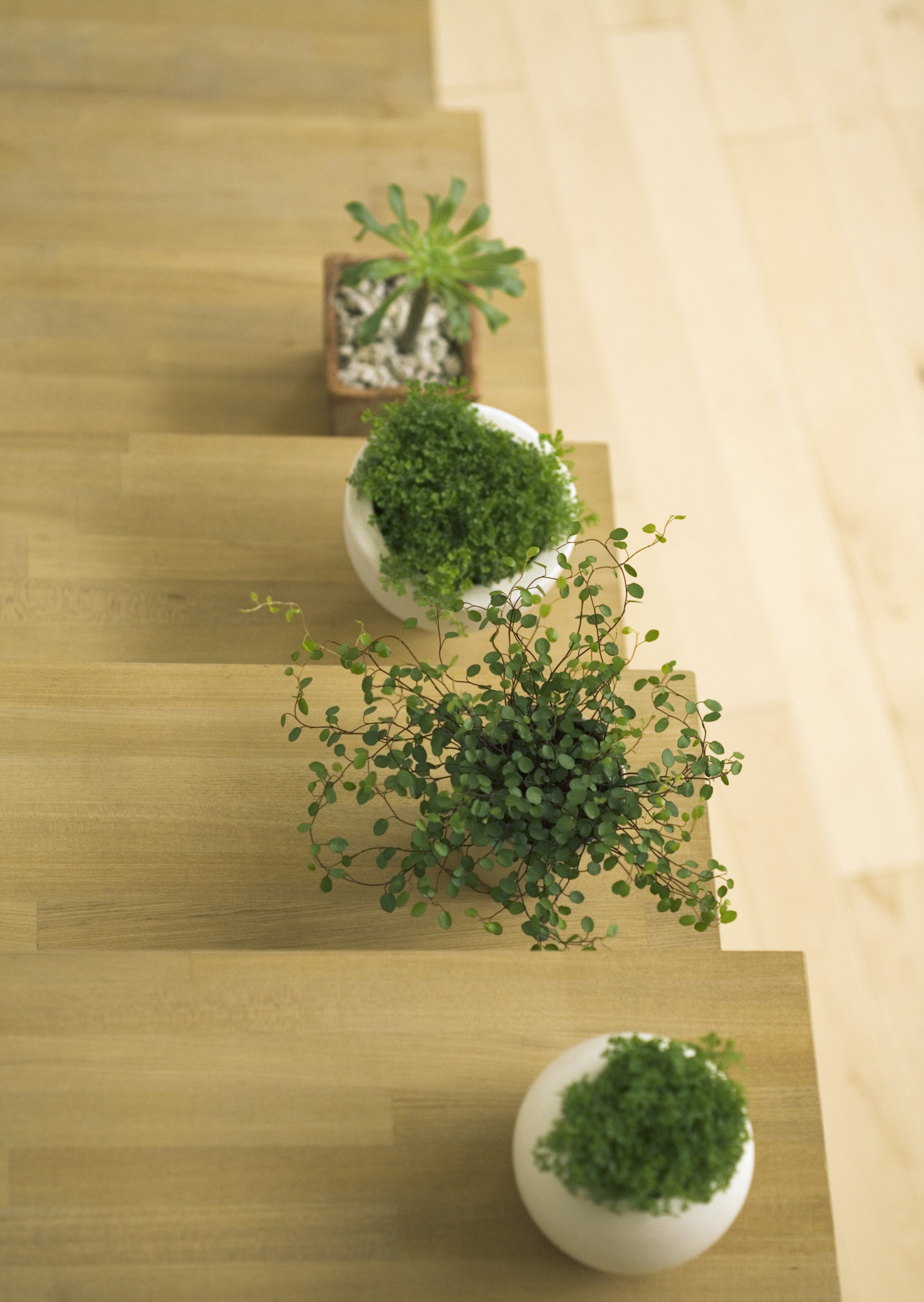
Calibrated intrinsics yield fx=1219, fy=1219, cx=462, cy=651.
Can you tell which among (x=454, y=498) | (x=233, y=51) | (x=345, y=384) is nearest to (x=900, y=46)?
(x=233, y=51)

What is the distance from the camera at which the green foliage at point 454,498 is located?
1.79 metres

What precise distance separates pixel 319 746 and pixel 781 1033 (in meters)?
0.75

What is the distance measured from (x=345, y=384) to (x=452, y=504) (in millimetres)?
594

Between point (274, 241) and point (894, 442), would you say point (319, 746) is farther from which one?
point (894, 442)

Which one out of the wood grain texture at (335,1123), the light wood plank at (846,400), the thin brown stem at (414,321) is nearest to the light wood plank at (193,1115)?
the wood grain texture at (335,1123)

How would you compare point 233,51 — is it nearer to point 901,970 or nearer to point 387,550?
point 387,550

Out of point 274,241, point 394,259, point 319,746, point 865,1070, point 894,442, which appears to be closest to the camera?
point 319,746

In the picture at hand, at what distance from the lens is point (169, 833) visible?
1743mm

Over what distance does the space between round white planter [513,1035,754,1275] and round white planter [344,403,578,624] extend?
2.32ft

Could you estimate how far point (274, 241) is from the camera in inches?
104

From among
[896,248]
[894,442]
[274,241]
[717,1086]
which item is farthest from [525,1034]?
[896,248]

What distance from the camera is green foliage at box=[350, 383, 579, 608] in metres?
1.79

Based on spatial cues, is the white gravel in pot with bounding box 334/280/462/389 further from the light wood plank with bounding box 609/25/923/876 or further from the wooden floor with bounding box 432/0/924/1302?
the light wood plank with bounding box 609/25/923/876

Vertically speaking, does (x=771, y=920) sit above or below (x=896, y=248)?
below
